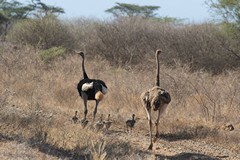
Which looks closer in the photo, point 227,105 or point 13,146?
point 13,146

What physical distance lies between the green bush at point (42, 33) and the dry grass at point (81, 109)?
6893mm

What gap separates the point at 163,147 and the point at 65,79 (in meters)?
6.53

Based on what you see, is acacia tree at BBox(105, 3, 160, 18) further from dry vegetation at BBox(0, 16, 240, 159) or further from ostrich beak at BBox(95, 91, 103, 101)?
ostrich beak at BBox(95, 91, 103, 101)

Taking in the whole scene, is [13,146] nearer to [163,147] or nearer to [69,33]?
[163,147]

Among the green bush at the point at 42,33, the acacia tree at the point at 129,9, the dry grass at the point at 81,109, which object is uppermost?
the acacia tree at the point at 129,9

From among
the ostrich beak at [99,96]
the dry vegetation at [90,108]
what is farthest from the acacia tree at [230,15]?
the ostrich beak at [99,96]

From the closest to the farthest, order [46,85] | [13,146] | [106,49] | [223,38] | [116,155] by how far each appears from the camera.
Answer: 1. [13,146]
2. [116,155]
3. [46,85]
4. [223,38]
5. [106,49]

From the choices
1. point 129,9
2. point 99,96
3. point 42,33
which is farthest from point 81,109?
point 129,9

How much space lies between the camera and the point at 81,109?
37.2ft

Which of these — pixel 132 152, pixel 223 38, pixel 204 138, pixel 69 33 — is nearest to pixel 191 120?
pixel 204 138

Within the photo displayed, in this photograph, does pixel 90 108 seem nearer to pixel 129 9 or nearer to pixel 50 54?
pixel 50 54

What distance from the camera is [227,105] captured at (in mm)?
11211

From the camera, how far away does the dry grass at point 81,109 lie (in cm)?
760

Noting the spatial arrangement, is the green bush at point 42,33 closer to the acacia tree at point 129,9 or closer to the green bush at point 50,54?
the green bush at point 50,54
